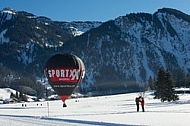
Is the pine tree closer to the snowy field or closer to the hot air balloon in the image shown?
the snowy field

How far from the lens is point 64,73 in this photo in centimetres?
3603

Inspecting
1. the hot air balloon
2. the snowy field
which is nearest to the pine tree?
the snowy field

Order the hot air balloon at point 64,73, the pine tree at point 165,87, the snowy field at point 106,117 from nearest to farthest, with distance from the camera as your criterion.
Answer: the snowy field at point 106,117 → the hot air balloon at point 64,73 → the pine tree at point 165,87

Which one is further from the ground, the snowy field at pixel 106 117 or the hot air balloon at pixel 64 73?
the hot air balloon at pixel 64 73

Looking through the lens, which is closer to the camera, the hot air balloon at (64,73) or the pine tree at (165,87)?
the hot air balloon at (64,73)

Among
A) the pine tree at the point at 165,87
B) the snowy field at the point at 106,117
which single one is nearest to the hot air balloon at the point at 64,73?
the snowy field at the point at 106,117

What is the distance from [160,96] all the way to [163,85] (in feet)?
7.76

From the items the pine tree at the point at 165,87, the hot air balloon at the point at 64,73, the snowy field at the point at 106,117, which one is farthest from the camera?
the pine tree at the point at 165,87

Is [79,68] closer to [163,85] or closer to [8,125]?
[8,125]

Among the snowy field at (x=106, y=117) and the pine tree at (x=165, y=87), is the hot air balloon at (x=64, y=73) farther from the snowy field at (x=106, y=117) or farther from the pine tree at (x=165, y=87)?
the pine tree at (x=165, y=87)

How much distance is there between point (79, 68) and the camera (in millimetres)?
36844

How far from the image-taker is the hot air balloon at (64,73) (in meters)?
35.7

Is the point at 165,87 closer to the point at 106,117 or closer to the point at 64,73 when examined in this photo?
the point at 64,73

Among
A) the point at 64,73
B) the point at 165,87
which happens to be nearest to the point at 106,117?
the point at 64,73
